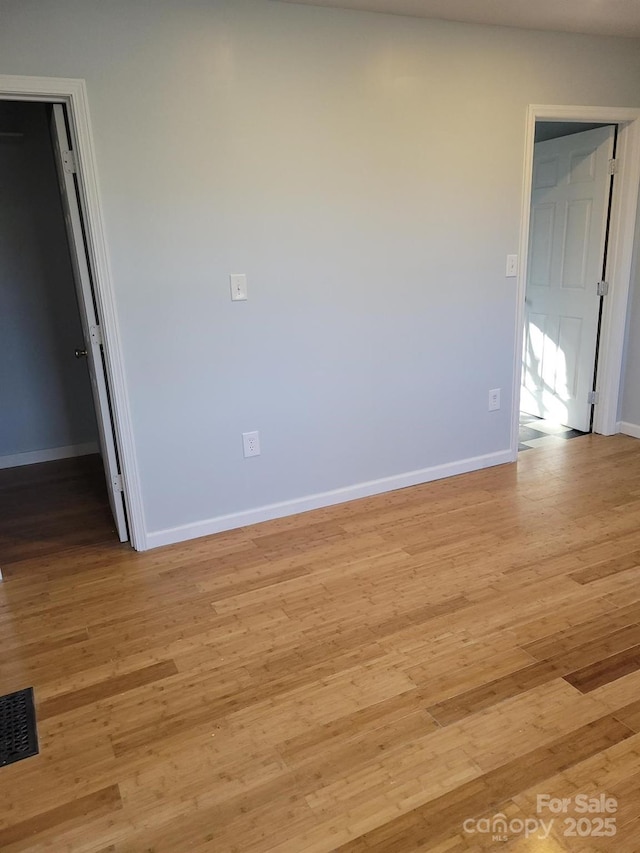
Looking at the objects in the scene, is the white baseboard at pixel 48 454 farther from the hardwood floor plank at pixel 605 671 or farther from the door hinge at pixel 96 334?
the hardwood floor plank at pixel 605 671

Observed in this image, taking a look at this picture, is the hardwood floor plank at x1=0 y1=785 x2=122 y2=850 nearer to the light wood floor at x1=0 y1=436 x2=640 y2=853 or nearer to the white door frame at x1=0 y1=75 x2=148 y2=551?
the light wood floor at x1=0 y1=436 x2=640 y2=853

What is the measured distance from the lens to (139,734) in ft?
6.24

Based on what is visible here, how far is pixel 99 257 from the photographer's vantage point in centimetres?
267

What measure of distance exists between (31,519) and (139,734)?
1.95m

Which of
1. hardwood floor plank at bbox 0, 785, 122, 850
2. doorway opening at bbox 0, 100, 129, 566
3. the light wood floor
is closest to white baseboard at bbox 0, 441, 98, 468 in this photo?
doorway opening at bbox 0, 100, 129, 566

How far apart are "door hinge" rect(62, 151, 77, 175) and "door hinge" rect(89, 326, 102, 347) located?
2.18ft

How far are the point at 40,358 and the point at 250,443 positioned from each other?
212 cm

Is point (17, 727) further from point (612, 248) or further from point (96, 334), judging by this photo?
point (612, 248)

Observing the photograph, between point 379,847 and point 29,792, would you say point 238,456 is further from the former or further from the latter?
point 379,847

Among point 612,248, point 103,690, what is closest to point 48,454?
point 103,690

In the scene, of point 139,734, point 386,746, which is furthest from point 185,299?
point 386,746

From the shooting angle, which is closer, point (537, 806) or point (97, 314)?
point (537, 806)

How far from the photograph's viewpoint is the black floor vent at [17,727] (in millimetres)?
1842

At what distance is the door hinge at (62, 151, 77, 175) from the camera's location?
2621 millimetres
